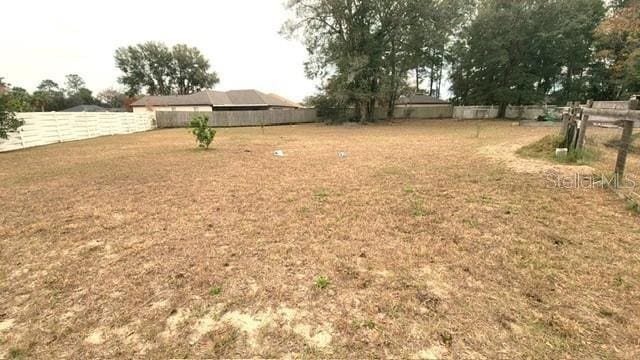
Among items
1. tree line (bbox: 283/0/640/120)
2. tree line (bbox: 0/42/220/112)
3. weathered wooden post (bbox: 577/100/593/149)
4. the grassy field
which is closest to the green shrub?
the grassy field

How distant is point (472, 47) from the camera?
78.1ft

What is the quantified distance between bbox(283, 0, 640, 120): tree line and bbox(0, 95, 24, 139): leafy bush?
15903mm

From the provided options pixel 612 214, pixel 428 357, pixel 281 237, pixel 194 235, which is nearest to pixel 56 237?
pixel 194 235

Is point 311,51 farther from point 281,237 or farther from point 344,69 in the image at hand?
point 281,237

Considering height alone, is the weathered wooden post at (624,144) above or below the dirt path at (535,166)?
above

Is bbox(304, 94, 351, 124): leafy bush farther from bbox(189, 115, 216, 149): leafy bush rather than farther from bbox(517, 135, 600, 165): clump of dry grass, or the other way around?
bbox(517, 135, 600, 165): clump of dry grass

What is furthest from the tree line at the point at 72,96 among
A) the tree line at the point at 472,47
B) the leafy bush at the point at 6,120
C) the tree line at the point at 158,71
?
the tree line at the point at 472,47

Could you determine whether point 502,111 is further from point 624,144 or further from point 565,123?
point 624,144

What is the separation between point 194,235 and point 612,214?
4795 millimetres

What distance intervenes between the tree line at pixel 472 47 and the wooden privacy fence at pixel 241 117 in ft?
6.48

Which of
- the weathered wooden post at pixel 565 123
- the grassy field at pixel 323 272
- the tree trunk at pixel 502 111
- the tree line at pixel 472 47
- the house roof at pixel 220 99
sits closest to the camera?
the grassy field at pixel 323 272

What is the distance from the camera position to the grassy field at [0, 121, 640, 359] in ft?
5.46

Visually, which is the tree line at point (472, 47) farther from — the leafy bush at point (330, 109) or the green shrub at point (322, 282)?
the green shrub at point (322, 282)

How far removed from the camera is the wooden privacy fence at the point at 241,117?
73.7 feet
